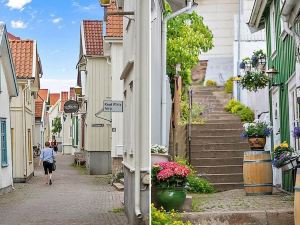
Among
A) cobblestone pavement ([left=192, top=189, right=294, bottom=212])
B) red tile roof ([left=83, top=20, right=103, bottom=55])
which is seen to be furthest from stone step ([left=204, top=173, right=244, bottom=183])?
red tile roof ([left=83, top=20, right=103, bottom=55])

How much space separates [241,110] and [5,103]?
306 inches

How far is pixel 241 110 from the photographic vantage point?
21625mm

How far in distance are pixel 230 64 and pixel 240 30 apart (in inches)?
190

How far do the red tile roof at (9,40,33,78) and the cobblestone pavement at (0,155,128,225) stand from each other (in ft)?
16.5

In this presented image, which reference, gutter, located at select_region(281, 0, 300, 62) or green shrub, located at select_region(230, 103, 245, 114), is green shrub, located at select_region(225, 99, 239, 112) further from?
gutter, located at select_region(281, 0, 300, 62)

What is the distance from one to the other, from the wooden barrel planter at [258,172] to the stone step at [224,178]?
2875mm

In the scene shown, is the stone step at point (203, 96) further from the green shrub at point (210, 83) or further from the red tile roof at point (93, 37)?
the red tile roof at point (93, 37)

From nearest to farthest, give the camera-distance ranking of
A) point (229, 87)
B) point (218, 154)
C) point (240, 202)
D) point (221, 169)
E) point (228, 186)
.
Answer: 1. point (240, 202)
2. point (228, 186)
3. point (221, 169)
4. point (218, 154)
5. point (229, 87)

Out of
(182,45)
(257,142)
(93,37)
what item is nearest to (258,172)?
(257,142)

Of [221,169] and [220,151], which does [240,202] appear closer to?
[221,169]

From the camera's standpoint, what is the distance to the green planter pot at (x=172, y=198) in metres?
9.96

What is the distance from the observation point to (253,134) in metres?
12.9

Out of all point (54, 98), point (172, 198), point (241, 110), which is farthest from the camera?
point (54, 98)

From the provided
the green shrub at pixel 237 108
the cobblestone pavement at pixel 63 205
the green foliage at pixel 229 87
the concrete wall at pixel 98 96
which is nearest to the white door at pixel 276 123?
the cobblestone pavement at pixel 63 205
